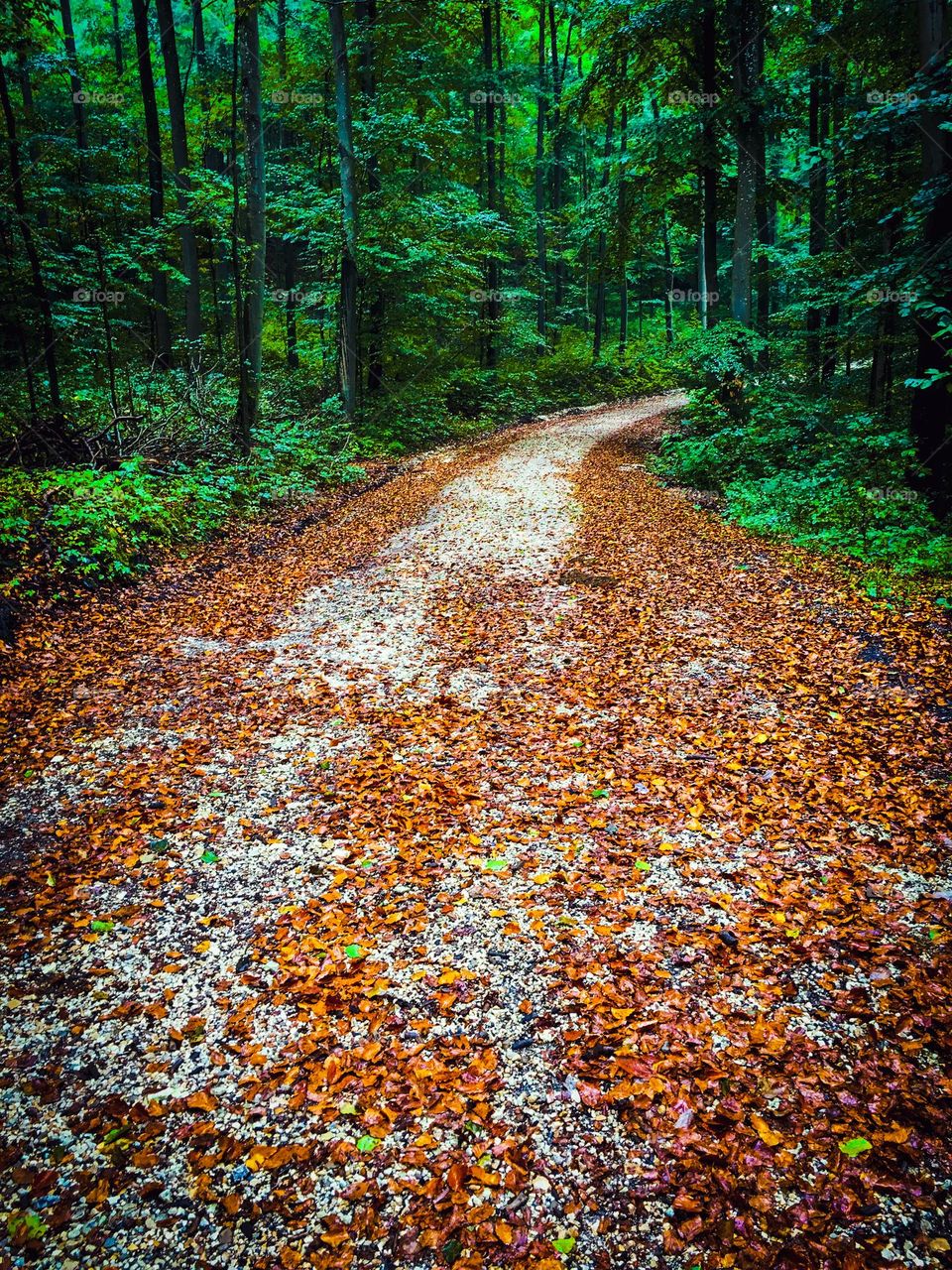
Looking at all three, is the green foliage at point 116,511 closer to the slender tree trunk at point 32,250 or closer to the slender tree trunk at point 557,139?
the slender tree trunk at point 32,250

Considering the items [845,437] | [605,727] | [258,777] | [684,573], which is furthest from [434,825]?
[845,437]

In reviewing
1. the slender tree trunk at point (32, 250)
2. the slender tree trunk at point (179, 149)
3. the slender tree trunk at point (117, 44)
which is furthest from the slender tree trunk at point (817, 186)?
the slender tree trunk at point (117, 44)

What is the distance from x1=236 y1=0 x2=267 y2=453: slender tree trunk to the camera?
1089 centimetres

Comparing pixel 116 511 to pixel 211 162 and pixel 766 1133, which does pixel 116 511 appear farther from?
pixel 211 162

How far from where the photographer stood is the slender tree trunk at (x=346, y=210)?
13875mm

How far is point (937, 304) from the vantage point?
7.46 meters

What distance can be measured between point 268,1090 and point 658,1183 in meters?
1.57

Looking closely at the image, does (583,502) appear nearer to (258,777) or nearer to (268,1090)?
(258,777)

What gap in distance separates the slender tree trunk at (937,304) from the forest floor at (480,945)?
2.62 m

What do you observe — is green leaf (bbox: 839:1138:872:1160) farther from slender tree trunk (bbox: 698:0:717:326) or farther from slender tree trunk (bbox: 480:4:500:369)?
slender tree trunk (bbox: 480:4:500:369)

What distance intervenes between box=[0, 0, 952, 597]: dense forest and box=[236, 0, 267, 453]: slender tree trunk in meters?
0.06

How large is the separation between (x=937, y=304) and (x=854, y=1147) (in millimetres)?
8645

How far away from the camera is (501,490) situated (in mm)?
12312

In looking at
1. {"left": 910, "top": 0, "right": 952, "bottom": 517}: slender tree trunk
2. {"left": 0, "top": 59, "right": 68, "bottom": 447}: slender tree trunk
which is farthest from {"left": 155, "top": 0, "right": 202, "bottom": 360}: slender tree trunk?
{"left": 910, "top": 0, "right": 952, "bottom": 517}: slender tree trunk
